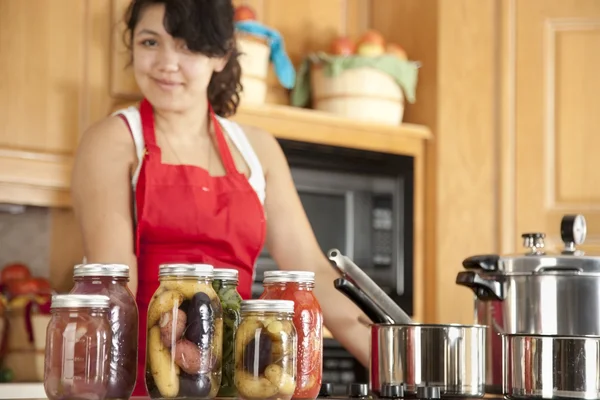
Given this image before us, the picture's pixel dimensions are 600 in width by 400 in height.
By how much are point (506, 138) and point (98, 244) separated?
1.60 meters

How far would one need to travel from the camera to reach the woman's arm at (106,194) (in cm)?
166

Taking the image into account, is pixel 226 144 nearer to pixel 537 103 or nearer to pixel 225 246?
pixel 225 246

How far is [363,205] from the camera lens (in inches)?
114

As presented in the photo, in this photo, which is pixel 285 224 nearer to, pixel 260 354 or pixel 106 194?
pixel 106 194

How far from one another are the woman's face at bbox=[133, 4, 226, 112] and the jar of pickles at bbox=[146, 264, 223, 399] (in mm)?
831

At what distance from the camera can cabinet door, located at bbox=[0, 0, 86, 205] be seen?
2.50 m

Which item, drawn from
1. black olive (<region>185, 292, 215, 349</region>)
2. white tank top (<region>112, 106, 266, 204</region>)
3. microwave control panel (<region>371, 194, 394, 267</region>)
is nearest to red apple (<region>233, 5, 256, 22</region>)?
microwave control panel (<region>371, 194, 394, 267</region>)

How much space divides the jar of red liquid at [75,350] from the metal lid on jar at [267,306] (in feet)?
0.46

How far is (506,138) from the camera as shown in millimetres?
2973

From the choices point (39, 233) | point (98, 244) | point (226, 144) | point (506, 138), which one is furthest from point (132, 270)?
point (506, 138)

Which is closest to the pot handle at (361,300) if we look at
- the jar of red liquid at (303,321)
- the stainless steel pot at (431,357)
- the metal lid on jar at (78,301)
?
the stainless steel pot at (431,357)

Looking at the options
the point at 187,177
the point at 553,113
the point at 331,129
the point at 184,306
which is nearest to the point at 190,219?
the point at 187,177

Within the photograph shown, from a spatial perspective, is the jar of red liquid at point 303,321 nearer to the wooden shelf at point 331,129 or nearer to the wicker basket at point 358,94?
the wooden shelf at point 331,129

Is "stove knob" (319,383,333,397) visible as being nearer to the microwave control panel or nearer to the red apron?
the red apron
